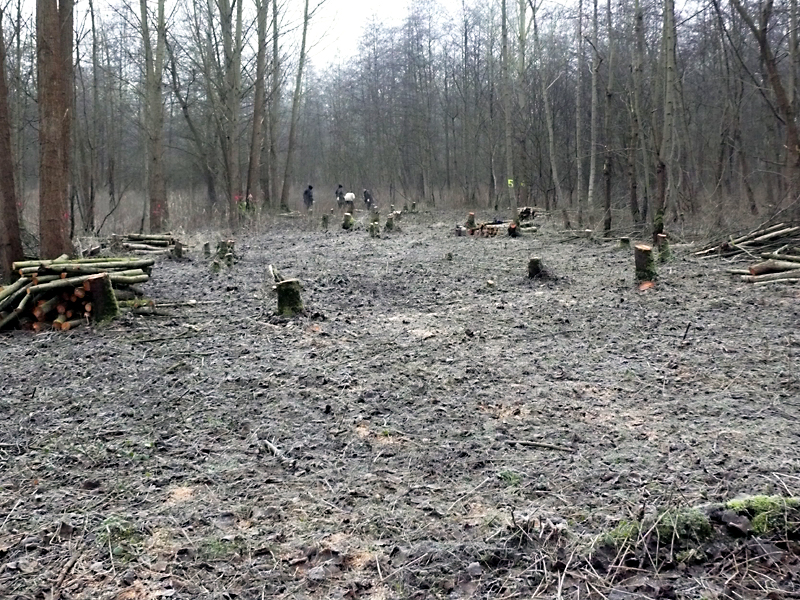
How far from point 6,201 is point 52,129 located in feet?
3.68

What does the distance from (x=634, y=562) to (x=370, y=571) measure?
1055 millimetres

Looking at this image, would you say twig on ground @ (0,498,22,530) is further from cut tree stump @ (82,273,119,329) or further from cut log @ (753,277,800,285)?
cut log @ (753,277,800,285)

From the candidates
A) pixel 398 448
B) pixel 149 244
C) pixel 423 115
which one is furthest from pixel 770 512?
pixel 423 115

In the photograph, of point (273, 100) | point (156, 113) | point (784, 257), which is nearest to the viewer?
point (784, 257)

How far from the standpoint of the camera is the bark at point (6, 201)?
856cm

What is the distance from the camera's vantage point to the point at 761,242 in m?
10.4

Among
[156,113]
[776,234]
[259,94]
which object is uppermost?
[259,94]

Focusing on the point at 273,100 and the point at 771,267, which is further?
the point at 273,100

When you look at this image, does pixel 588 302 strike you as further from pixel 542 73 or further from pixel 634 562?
pixel 542 73

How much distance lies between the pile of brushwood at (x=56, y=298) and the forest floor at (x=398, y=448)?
275mm

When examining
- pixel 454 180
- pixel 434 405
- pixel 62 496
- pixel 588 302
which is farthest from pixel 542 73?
pixel 62 496

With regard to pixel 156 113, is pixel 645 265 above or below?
below

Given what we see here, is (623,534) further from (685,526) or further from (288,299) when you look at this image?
(288,299)

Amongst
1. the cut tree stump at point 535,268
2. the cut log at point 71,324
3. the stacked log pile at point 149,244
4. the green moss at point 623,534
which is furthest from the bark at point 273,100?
the green moss at point 623,534
